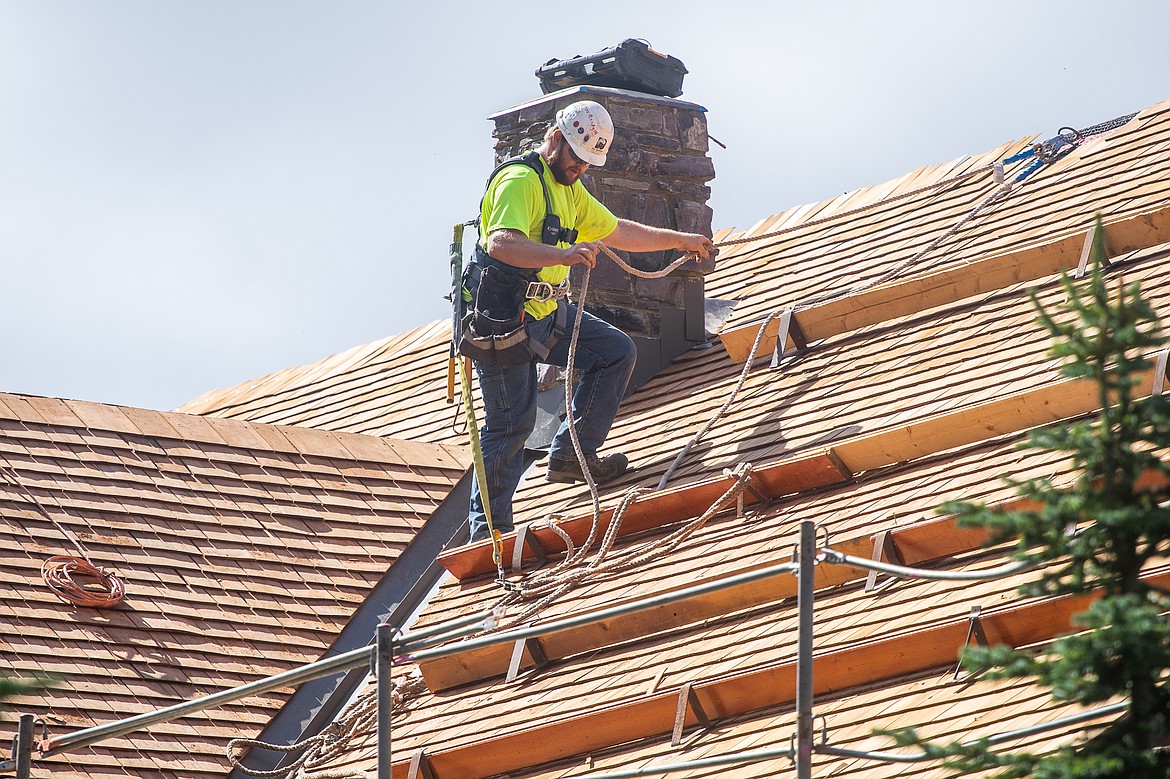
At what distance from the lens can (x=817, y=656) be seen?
540 cm

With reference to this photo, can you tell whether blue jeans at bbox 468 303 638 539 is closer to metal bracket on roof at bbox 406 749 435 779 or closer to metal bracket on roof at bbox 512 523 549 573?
metal bracket on roof at bbox 512 523 549 573

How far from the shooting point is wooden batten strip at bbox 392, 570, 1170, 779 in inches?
197

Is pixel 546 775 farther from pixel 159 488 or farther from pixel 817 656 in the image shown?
pixel 159 488

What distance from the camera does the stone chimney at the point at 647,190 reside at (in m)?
8.99

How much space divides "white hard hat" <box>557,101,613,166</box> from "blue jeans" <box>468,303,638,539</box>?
762 millimetres

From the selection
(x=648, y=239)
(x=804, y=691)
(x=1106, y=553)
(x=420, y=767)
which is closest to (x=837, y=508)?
(x=420, y=767)

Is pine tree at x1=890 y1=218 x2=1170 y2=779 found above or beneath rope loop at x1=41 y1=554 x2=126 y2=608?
beneath

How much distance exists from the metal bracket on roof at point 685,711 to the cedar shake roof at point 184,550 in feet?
7.03

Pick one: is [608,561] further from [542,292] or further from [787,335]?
[787,335]

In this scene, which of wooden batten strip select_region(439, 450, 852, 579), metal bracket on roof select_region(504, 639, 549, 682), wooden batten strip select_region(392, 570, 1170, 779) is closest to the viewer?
wooden batten strip select_region(392, 570, 1170, 779)

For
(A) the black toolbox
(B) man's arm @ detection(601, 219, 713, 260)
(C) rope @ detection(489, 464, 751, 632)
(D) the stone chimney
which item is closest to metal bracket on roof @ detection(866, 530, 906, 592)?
(C) rope @ detection(489, 464, 751, 632)

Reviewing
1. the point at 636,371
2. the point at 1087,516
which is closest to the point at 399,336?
the point at 636,371

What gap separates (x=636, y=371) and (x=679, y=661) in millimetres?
3096

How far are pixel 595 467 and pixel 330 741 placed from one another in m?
1.78
